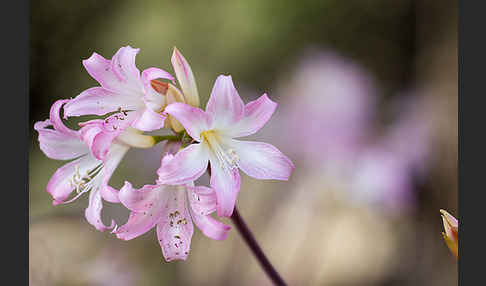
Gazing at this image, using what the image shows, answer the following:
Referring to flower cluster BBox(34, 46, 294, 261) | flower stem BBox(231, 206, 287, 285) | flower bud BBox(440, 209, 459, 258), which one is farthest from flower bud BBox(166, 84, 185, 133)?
flower bud BBox(440, 209, 459, 258)

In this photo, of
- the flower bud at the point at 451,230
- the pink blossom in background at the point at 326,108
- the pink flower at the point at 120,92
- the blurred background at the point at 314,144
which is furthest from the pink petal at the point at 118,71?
the pink blossom in background at the point at 326,108

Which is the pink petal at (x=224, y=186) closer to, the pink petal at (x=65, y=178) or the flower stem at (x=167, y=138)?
the flower stem at (x=167, y=138)

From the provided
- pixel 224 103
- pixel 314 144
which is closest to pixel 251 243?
pixel 224 103

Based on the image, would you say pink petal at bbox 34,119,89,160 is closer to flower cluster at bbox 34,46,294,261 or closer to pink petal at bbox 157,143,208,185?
flower cluster at bbox 34,46,294,261

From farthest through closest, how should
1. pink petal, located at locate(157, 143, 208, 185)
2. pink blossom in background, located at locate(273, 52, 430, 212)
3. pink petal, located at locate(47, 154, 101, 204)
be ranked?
pink blossom in background, located at locate(273, 52, 430, 212), pink petal, located at locate(47, 154, 101, 204), pink petal, located at locate(157, 143, 208, 185)

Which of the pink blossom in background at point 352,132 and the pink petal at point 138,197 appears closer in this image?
the pink petal at point 138,197

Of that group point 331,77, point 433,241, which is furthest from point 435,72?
point 433,241
